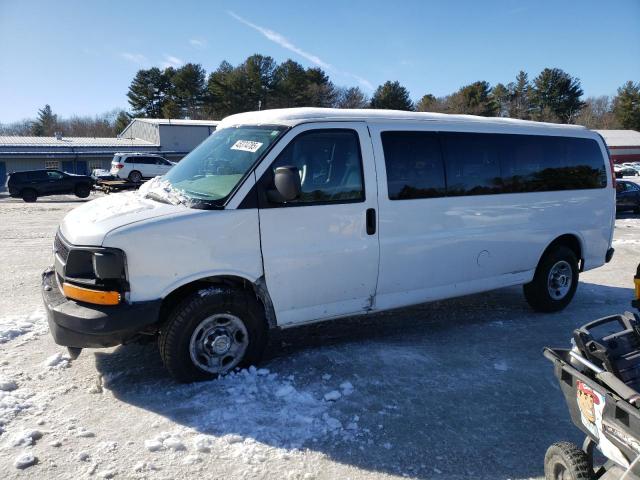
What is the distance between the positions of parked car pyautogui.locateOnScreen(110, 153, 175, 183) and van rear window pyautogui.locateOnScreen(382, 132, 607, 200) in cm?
2866

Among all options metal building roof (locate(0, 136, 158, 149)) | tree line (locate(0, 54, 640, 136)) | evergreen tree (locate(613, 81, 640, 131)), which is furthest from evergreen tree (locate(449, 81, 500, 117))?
metal building roof (locate(0, 136, 158, 149))

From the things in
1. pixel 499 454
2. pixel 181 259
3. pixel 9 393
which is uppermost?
pixel 181 259

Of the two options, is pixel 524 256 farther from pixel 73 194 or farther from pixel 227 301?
pixel 73 194

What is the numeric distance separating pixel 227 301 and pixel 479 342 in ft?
9.10

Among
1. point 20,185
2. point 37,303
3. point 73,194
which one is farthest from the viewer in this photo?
point 73,194

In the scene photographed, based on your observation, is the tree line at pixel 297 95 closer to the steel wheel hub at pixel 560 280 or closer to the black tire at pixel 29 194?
the black tire at pixel 29 194

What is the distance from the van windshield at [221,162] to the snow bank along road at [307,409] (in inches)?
61.4

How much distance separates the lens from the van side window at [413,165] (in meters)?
4.73

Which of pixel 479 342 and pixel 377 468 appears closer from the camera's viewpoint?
pixel 377 468

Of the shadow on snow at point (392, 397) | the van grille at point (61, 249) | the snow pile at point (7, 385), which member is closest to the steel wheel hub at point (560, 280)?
the shadow on snow at point (392, 397)

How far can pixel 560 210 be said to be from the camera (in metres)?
6.09

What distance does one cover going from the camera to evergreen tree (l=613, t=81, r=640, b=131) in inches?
3386

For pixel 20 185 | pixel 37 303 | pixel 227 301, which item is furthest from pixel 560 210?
pixel 20 185

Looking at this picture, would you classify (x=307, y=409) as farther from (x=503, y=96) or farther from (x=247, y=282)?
(x=503, y=96)
